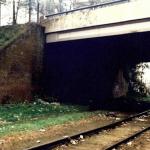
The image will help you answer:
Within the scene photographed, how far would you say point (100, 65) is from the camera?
2886 cm

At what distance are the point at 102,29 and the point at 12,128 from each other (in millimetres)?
10928

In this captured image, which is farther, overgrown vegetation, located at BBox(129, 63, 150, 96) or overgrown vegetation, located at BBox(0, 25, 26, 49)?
overgrown vegetation, located at BBox(129, 63, 150, 96)

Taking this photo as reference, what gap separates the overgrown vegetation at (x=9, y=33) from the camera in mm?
23194

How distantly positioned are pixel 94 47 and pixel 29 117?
38.2 ft

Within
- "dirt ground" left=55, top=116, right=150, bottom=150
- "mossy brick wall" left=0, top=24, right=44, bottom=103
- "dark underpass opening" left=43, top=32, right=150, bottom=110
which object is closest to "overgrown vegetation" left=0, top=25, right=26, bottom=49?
"mossy brick wall" left=0, top=24, right=44, bottom=103

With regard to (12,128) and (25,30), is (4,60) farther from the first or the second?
(12,128)

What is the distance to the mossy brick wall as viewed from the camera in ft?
73.3

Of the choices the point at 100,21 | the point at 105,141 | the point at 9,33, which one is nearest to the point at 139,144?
the point at 105,141

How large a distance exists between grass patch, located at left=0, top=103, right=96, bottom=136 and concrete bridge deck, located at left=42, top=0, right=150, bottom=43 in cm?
528

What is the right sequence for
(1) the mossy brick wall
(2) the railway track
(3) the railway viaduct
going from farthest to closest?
1. (1) the mossy brick wall
2. (3) the railway viaduct
3. (2) the railway track

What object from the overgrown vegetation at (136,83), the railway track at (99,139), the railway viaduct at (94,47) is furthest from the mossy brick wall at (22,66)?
the overgrown vegetation at (136,83)

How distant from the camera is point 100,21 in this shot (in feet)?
73.2

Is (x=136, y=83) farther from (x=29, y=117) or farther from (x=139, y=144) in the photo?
(x=139, y=144)

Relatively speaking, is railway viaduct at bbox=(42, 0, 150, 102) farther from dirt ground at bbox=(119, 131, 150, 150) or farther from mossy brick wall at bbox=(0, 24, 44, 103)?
dirt ground at bbox=(119, 131, 150, 150)
